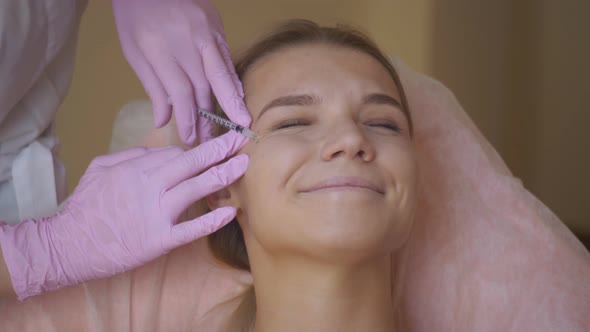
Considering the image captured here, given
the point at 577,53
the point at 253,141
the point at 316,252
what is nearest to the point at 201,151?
the point at 253,141

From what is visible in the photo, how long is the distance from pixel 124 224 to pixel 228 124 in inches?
11.8

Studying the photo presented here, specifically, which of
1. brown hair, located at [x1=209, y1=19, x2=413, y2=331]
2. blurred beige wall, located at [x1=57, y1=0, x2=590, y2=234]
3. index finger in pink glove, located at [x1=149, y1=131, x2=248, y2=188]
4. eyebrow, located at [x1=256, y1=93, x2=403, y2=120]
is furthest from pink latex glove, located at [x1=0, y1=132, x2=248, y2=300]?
blurred beige wall, located at [x1=57, y1=0, x2=590, y2=234]

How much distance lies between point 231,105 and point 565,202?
8.27 feet

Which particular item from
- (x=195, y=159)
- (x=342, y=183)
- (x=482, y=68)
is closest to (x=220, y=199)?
(x=195, y=159)

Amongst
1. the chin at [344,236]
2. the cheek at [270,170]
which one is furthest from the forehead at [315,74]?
the chin at [344,236]

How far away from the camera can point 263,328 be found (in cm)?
136

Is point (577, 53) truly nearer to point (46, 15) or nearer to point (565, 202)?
point (565, 202)

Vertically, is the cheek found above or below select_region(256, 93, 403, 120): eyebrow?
below

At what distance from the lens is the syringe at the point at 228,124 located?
1318mm

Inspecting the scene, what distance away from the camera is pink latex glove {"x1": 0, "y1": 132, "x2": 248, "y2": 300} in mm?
1304

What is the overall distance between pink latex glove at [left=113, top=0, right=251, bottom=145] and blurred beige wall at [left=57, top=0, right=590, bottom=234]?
98 centimetres

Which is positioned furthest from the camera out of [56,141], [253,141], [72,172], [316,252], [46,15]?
[72,172]

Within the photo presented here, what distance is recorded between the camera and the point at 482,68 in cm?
315

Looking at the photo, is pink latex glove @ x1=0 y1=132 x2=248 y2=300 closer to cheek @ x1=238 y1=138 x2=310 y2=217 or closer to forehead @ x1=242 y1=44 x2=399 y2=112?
cheek @ x1=238 y1=138 x2=310 y2=217
